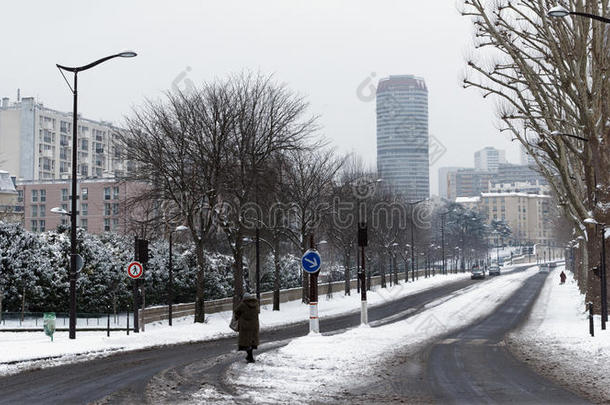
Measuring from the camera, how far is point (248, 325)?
50.4 ft

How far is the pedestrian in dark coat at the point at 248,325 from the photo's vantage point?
1533 centimetres

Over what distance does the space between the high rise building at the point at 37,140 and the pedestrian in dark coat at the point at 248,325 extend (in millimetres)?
110800

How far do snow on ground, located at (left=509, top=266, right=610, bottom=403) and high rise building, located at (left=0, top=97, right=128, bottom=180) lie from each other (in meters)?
104

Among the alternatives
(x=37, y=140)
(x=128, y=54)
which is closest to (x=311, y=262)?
(x=128, y=54)

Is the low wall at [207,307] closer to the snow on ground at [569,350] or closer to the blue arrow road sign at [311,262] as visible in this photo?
the blue arrow road sign at [311,262]

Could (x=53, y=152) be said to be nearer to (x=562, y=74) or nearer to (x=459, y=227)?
(x=459, y=227)

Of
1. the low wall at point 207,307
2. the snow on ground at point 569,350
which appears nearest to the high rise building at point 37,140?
the low wall at point 207,307

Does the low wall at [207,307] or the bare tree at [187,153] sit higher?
the bare tree at [187,153]

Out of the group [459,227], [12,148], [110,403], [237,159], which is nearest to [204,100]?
[237,159]

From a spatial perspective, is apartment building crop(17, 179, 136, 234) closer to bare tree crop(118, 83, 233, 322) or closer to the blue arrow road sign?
bare tree crop(118, 83, 233, 322)

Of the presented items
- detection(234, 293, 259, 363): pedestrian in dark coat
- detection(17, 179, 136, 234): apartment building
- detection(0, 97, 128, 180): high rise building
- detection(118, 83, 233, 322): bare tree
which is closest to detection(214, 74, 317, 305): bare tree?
detection(118, 83, 233, 322): bare tree

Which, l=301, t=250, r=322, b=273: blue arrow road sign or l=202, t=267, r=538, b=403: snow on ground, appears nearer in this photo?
l=202, t=267, r=538, b=403: snow on ground

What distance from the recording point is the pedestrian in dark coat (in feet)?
50.3

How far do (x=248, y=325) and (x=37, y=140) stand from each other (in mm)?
125156
